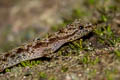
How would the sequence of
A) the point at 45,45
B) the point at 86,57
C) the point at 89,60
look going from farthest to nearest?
1. the point at 45,45
2. the point at 86,57
3. the point at 89,60

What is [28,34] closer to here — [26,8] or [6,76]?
[26,8]

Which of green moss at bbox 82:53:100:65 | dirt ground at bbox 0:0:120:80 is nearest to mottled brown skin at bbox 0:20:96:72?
dirt ground at bbox 0:0:120:80

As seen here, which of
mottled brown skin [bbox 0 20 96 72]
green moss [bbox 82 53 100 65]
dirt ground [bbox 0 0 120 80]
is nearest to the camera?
dirt ground [bbox 0 0 120 80]

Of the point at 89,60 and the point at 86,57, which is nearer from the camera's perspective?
the point at 89,60

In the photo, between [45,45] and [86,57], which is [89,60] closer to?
[86,57]

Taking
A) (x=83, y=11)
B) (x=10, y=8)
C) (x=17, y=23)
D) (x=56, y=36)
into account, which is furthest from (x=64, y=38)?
(x=10, y=8)

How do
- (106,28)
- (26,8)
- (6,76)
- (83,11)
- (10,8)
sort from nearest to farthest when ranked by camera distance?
(6,76)
(106,28)
(83,11)
(26,8)
(10,8)

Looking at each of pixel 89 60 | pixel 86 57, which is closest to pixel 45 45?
pixel 86 57

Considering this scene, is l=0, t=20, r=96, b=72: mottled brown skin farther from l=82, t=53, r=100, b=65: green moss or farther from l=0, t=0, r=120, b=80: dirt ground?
l=82, t=53, r=100, b=65: green moss
